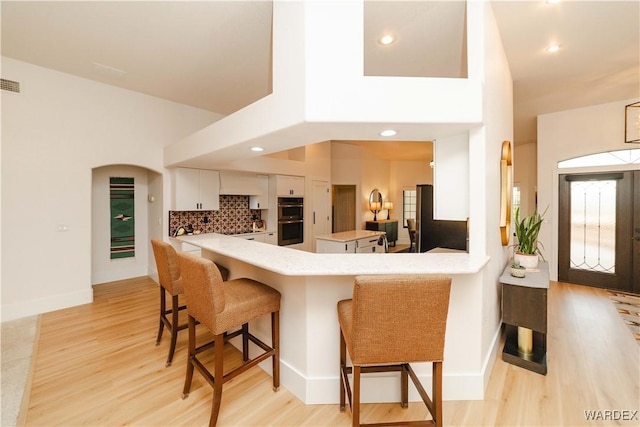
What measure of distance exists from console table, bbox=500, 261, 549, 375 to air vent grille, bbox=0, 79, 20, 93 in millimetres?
5747

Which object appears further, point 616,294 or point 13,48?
point 616,294

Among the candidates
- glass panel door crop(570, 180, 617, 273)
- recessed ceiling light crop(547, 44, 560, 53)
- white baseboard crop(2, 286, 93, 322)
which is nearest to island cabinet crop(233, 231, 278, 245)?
white baseboard crop(2, 286, 93, 322)

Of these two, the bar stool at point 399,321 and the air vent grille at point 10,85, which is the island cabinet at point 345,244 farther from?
the air vent grille at point 10,85

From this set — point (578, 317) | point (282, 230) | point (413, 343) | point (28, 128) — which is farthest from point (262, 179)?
point (578, 317)

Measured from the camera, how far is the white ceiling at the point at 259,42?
2.45 metres

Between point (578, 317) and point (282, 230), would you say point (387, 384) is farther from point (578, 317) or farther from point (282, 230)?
point (282, 230)

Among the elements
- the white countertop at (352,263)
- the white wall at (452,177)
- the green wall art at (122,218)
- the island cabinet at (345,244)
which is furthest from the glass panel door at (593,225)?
the green wall art at (122,218)

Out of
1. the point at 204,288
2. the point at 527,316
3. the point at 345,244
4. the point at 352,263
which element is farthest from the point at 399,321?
the point at 345,244

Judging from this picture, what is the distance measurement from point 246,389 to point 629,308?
16.2 ft

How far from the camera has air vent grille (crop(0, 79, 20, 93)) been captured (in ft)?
10.8

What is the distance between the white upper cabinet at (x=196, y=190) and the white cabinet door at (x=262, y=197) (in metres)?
0.81

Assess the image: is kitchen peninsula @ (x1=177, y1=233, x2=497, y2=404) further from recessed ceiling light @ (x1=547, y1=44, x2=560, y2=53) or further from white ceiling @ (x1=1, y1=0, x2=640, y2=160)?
recessed ceiling light @ (x1=547, y1=44, x2=560, y2=53)

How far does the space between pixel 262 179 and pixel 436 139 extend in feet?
12.9

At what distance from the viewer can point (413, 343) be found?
1.45 meters
